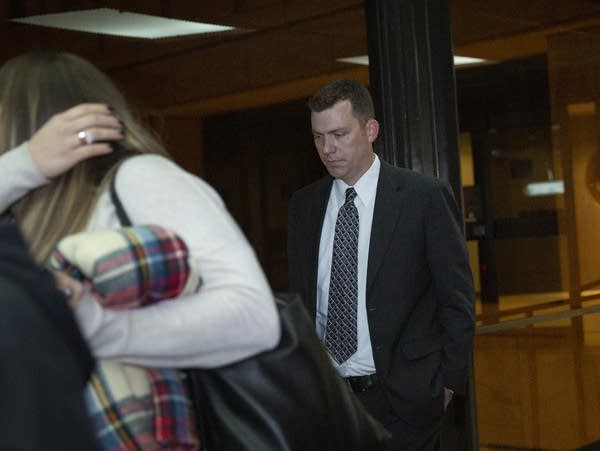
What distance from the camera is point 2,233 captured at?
1.31 metres

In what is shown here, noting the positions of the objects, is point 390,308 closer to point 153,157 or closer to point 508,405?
point 153,157

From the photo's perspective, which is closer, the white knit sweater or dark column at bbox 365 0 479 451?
the white knit sweater

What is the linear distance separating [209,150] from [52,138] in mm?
2903

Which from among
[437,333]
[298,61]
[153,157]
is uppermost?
[298,61]

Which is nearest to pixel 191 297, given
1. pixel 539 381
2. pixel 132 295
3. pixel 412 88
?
pixel 132 295

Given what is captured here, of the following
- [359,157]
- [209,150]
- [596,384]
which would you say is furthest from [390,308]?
[596,384]

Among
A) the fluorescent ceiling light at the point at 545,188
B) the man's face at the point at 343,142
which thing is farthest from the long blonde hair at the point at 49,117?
the fluorescent ceiling light at the point at 545,188

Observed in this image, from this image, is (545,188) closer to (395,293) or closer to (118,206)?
(395,293)

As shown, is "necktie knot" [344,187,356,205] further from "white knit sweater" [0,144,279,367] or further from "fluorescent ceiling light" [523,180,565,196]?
"fluorescent ceiling light" [523,180,565,196]

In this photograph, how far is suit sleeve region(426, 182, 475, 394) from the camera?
3.30m

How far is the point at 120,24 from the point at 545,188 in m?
2.94

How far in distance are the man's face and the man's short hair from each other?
2cm

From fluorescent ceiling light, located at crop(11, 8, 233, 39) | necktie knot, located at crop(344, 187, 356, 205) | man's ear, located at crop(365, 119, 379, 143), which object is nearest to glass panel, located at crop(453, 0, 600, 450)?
fluorescent ceiling light, located at crop(11, 8, 233, 39)

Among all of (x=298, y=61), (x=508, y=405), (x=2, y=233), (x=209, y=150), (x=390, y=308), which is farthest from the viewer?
(x=508, y=405)
